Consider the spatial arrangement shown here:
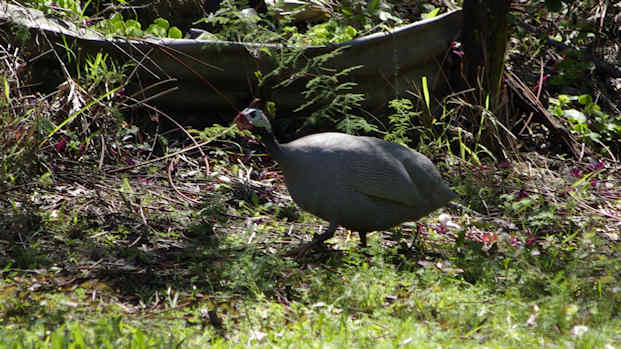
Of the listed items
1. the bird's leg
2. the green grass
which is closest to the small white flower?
the green grass

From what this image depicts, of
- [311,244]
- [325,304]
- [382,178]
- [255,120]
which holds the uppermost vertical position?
[255,120]

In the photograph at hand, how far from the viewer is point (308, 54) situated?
5.70 meters

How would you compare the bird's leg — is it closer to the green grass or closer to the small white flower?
the green grass

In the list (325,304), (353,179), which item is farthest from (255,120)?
(325,304)

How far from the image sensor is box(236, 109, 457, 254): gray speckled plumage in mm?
3969

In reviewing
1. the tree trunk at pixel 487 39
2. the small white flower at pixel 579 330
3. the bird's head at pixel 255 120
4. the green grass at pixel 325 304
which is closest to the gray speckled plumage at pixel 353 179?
the bird's head at pixel 255 120

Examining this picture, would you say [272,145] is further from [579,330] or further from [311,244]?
[579,330]

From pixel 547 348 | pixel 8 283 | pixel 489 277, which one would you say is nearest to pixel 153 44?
pixel 8 283

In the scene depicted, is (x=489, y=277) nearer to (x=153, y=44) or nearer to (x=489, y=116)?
(x=489, y=116)

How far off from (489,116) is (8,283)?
3.98 m

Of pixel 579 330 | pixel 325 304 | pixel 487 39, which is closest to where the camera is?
pixel 579 330

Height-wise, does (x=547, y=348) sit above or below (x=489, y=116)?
above

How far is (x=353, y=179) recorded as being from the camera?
3.96 metres

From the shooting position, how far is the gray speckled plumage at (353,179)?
13.0 feet
